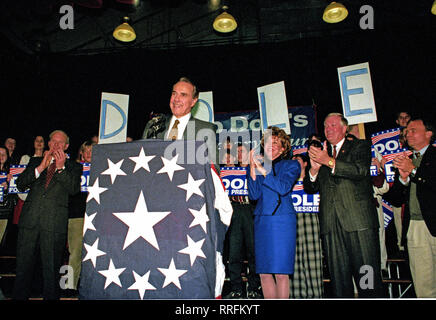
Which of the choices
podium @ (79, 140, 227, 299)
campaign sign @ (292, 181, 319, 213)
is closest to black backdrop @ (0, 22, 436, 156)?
campaign sign @ (292, 181, 319, 213)

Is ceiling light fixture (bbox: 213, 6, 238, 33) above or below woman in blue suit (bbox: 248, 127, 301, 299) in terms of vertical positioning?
above

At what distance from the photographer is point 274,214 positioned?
2.74 m

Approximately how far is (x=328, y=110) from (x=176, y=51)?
385cm

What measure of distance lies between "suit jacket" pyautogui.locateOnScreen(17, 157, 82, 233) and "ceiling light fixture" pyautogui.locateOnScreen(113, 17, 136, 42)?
14.6ft

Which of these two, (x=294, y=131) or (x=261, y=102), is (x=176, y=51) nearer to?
(x=261, y=102)

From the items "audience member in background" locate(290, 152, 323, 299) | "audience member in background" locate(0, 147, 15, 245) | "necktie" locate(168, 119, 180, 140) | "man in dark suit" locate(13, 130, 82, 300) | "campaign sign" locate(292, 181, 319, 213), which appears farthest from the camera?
"audience member in background" locate(0, 147, 15, 245)

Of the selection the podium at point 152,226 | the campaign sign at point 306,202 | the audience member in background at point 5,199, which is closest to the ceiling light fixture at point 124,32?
the audience member in background at point 5,199

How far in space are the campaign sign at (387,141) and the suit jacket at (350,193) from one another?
1246 mm

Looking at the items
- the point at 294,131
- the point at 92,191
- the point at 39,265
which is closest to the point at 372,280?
the point at 92,191

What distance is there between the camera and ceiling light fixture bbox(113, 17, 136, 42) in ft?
22.3

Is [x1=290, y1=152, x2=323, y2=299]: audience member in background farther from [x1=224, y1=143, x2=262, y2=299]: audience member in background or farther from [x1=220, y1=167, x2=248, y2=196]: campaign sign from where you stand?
[x1=220, y1=167, x2=248, y2=196]: campaign sign

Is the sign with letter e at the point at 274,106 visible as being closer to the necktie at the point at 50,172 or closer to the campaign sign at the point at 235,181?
the campaign sign at the point at 235,181

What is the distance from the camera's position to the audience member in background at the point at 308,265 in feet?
10.7

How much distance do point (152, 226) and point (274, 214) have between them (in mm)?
1454
